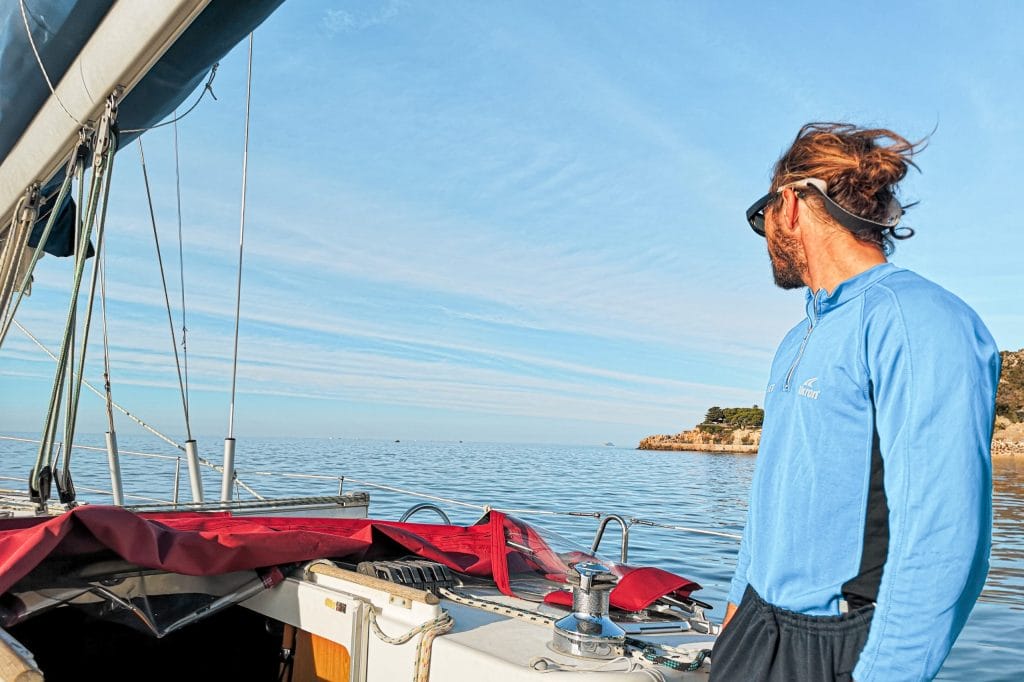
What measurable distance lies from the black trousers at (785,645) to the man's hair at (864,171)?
79 cm

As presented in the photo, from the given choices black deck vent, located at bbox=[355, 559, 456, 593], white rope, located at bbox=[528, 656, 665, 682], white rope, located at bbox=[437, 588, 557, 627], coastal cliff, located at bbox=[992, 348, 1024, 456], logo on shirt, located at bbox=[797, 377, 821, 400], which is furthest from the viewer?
coastal cliff, located at bbox=[992, 348, 1024, 456]

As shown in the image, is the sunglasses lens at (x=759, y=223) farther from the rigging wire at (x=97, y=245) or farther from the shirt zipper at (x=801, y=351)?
the rigging wire at (x=97, y=245)

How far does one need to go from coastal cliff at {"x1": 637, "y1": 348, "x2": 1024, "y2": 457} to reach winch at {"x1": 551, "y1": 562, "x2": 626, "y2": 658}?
50.2 m

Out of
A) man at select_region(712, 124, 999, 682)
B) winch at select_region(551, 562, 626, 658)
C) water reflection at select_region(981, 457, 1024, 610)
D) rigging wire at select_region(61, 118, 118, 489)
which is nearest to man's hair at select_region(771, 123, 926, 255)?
man at select_region(712, 124, 999, 682)

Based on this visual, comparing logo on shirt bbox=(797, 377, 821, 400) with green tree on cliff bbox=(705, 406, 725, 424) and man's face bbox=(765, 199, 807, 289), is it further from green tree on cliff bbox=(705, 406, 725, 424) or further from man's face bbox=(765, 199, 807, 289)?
green tree on cliff bbox=(705, 406, 725, 424)

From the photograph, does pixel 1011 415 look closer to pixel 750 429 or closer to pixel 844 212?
pixel 750 429

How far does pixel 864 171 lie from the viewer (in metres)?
1.64

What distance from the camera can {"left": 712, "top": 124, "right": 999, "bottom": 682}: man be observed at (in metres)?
1.28

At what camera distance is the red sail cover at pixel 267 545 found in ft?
7.46

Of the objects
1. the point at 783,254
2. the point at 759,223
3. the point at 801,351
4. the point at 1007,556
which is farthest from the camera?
the point at 1007,556

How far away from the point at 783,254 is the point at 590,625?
104 cm

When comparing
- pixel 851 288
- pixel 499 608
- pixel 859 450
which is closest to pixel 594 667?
pixel 499 608

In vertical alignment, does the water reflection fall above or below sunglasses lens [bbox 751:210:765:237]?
below

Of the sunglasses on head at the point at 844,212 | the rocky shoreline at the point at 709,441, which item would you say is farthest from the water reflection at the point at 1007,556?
the rocky shoreline at the point at 709,441
